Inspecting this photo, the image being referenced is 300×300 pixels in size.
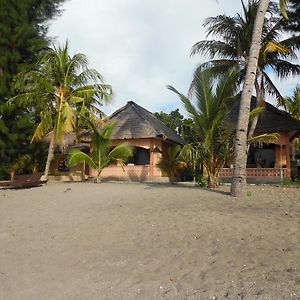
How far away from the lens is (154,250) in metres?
6.07

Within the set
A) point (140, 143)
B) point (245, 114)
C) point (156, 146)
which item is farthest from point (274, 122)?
point (245, 114)

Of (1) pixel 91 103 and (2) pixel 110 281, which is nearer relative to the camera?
(2) pixel 110 281

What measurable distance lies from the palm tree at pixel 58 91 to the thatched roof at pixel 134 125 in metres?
3.02

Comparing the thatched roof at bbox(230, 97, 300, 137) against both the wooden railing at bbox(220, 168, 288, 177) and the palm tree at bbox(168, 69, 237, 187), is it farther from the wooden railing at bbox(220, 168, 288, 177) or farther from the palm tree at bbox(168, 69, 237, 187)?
the palm tree at bbox(168, 69, 237, 187)

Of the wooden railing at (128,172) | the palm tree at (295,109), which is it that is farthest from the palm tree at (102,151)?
the palm tree at (295,109)

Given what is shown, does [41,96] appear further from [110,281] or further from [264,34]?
[110,281]

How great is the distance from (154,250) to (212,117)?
8389 millimetres

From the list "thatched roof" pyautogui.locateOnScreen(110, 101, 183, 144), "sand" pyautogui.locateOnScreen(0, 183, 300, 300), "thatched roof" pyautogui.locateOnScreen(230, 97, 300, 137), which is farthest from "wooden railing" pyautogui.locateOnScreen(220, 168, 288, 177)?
"sand" pyautogui.locateOnScreen(0, 183, 300, 300)

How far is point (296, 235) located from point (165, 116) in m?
42.2

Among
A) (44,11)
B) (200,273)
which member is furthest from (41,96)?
(200,273)

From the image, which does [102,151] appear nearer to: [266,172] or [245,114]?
[266,172]

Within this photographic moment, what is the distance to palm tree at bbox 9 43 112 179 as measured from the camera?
57.4ft

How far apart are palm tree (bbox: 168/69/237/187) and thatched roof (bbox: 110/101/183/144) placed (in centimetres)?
659

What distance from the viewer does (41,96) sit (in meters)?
17.8
